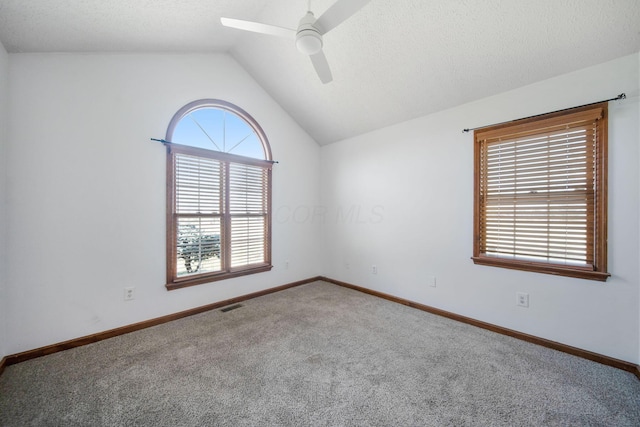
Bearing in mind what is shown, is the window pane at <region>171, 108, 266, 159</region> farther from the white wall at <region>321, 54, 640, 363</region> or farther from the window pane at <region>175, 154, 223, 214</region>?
the white wall at <region>321, 54, 640, 363</region>

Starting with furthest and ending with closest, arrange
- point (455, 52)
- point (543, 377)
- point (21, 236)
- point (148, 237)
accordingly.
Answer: point (148, 237) < point (455, 52) < point (21, 236) < point (543, 377)

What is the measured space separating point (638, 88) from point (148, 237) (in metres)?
4.55

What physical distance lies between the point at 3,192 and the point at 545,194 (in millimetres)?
4649

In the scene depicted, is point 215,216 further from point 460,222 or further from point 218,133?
point 460,222

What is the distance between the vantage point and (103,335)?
2381mm

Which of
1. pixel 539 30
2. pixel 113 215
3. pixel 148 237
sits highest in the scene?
pixel 539 30

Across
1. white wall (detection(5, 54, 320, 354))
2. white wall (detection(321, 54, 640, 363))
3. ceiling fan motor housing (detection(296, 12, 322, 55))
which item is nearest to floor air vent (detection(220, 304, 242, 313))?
white wall (detection(5, 54, 320, 354))

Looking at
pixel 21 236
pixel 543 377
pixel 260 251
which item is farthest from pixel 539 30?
pixel 21 236

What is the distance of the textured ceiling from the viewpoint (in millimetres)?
1839

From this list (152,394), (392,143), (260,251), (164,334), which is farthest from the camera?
(260,251)

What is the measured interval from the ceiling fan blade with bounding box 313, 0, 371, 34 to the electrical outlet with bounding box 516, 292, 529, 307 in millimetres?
2813

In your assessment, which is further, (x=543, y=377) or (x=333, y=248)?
(x=333, y=248)

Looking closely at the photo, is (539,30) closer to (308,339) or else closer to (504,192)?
(504,192)

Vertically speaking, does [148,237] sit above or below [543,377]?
above
